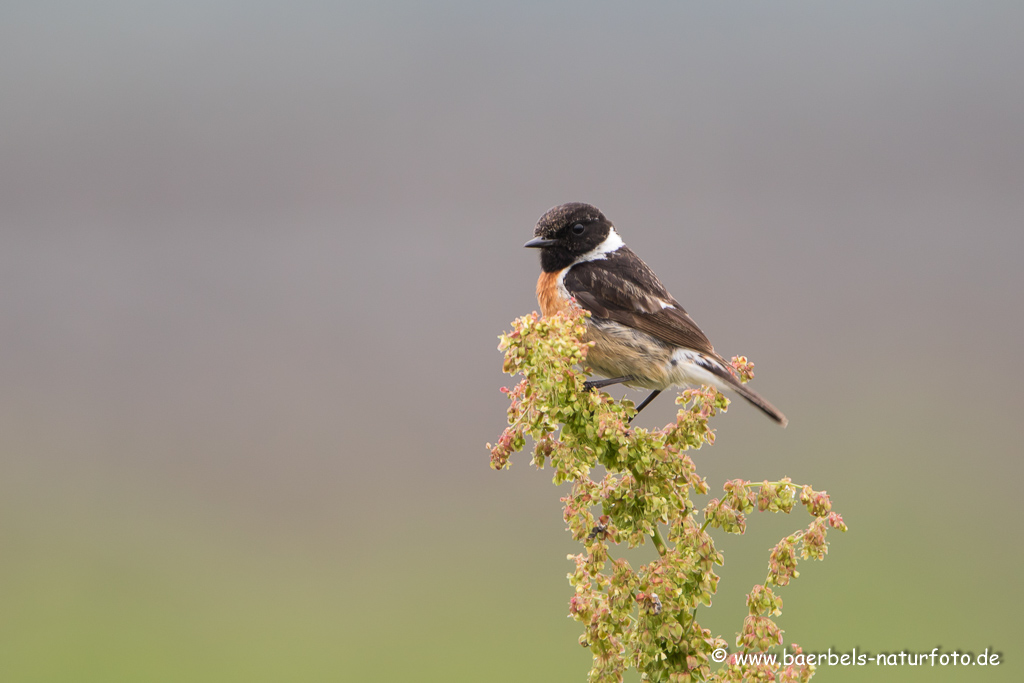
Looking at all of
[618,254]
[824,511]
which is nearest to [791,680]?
[824,511]

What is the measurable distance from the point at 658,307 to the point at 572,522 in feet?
6.82

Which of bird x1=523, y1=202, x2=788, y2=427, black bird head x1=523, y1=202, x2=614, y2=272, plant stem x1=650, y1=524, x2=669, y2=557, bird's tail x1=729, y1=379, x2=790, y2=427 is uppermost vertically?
black bird head x1=523, y1=202, x2=614, y2=272

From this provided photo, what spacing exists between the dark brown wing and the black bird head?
13cm

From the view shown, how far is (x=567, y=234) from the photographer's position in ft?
14.6

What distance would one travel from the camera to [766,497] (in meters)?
2.01

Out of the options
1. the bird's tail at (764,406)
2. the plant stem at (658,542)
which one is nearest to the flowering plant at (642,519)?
the plant stem at (658,542)

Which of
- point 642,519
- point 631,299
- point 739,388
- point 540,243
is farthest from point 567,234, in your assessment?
point 642,519

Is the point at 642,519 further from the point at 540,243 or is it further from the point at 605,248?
the point at 605,248

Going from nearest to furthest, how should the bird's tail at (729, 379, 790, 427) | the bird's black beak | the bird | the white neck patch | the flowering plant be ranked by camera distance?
the flowering plant < the bird's tail at (729, 379, 790, 427) < the bird < the bird's black beak < the white neck patch

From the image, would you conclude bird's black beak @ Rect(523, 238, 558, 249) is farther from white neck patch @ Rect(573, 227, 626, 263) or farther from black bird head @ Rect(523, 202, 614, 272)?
white neck patch @ Rect(573, 227, 626, 263)

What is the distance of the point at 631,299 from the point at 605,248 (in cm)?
66

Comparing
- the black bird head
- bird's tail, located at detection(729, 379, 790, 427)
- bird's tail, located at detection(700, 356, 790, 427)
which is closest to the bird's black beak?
the black bird head

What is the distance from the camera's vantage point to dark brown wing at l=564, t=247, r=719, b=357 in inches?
149

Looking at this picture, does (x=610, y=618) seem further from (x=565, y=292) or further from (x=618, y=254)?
(x=618, y=254)
